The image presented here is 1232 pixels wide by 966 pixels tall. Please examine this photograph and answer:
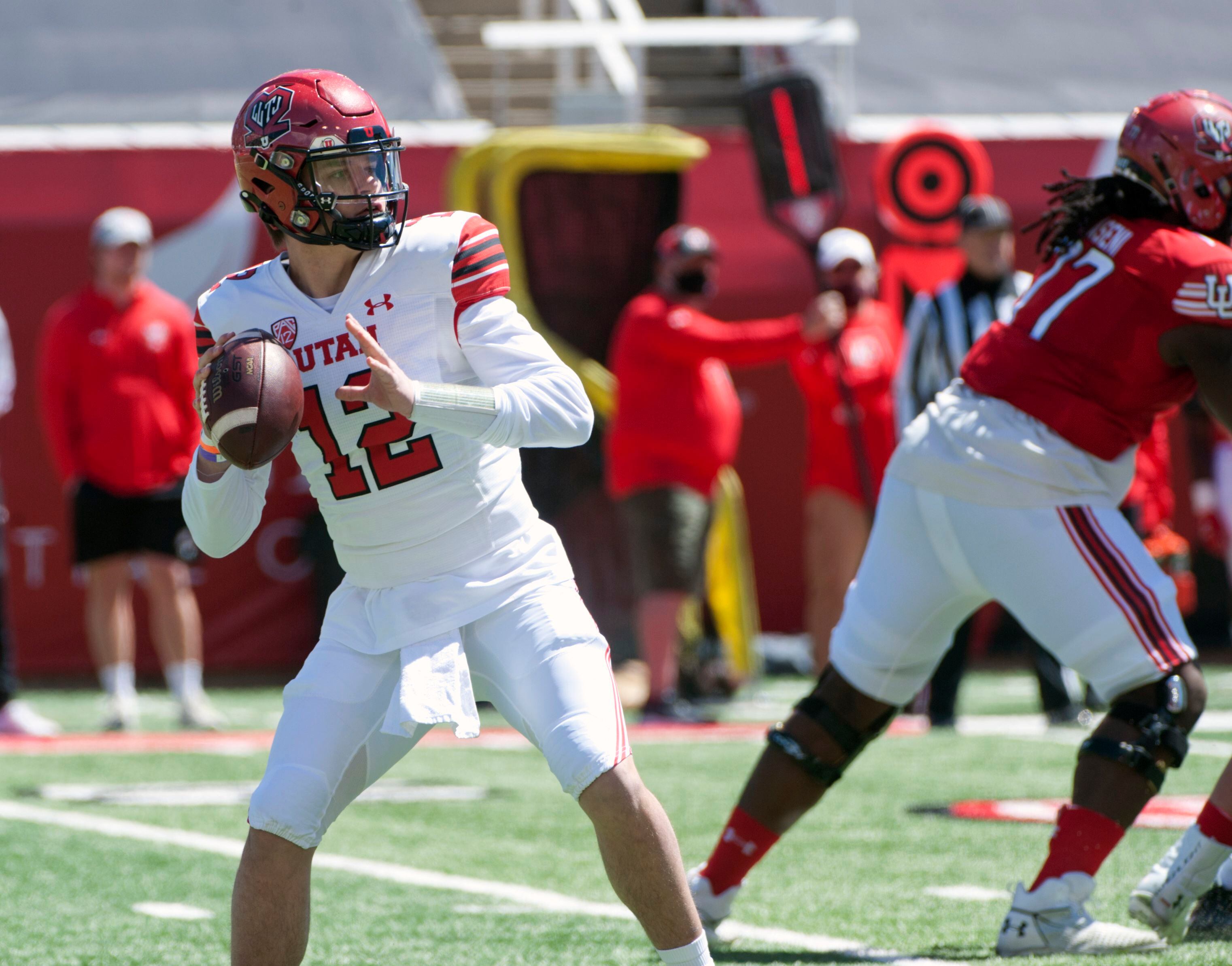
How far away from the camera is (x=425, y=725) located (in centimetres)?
305

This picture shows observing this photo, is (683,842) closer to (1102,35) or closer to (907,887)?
(907,887)

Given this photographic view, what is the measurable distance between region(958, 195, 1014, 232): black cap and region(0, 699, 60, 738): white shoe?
439 centimetres

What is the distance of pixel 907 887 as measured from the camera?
456cm

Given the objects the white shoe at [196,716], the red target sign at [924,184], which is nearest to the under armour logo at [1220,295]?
the white shoe at [196,716]

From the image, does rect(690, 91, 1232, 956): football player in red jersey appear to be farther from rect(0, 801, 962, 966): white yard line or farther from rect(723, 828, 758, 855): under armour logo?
rect(0, 801, 962, 966): white yard line

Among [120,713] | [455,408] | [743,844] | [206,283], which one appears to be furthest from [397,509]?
[206,283]

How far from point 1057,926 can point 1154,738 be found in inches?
16.9

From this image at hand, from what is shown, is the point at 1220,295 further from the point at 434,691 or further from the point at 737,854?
the point at 434,691

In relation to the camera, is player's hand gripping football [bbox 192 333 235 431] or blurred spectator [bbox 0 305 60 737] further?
blurred spectator [bbox 0 305 60 737]

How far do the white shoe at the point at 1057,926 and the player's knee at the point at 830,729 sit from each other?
1.64 feet

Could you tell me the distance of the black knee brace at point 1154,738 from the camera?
3750 mm

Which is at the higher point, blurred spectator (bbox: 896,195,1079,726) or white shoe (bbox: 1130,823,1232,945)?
blurred spectator (bbox: 896,195,1079,726)

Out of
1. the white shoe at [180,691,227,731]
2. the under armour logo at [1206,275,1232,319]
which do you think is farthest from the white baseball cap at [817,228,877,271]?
the under armour logo at [1206,275,1232,319]

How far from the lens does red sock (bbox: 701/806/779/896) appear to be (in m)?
4.01
